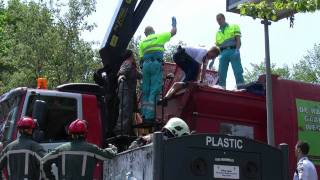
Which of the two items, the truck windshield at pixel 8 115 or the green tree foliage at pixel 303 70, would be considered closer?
the truck windshield at pixel 8 115

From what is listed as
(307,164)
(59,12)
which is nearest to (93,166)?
(307,164)

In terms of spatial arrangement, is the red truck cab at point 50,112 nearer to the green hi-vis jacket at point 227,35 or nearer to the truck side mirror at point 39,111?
the truck side mirror at point 39,111

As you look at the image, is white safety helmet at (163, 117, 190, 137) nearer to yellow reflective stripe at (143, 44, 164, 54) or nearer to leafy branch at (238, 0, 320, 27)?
leafy branch at (238, 0, 320, 27)

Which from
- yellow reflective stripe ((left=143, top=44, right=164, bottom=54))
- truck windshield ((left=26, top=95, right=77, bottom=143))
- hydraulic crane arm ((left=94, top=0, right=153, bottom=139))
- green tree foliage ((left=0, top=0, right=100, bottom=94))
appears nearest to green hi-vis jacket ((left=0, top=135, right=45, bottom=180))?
truck windshield ((left=26, top=95, right=77, bottom=143))

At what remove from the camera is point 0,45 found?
97.1 ft

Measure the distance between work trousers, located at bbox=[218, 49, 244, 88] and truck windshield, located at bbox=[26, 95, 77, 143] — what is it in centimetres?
297

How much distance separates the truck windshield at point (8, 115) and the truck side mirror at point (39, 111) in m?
0.41

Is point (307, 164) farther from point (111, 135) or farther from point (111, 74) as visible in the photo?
point (111, 74)

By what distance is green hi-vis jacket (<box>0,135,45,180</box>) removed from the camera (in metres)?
7.94

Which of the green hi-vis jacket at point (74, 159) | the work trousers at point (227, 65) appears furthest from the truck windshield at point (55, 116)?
the work trousers at point (227, 65)

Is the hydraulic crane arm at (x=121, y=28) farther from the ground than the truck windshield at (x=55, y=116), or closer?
farther from the ground

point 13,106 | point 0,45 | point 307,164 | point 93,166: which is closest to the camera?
point 93,166

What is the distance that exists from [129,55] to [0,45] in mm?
20224

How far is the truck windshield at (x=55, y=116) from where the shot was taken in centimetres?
937
